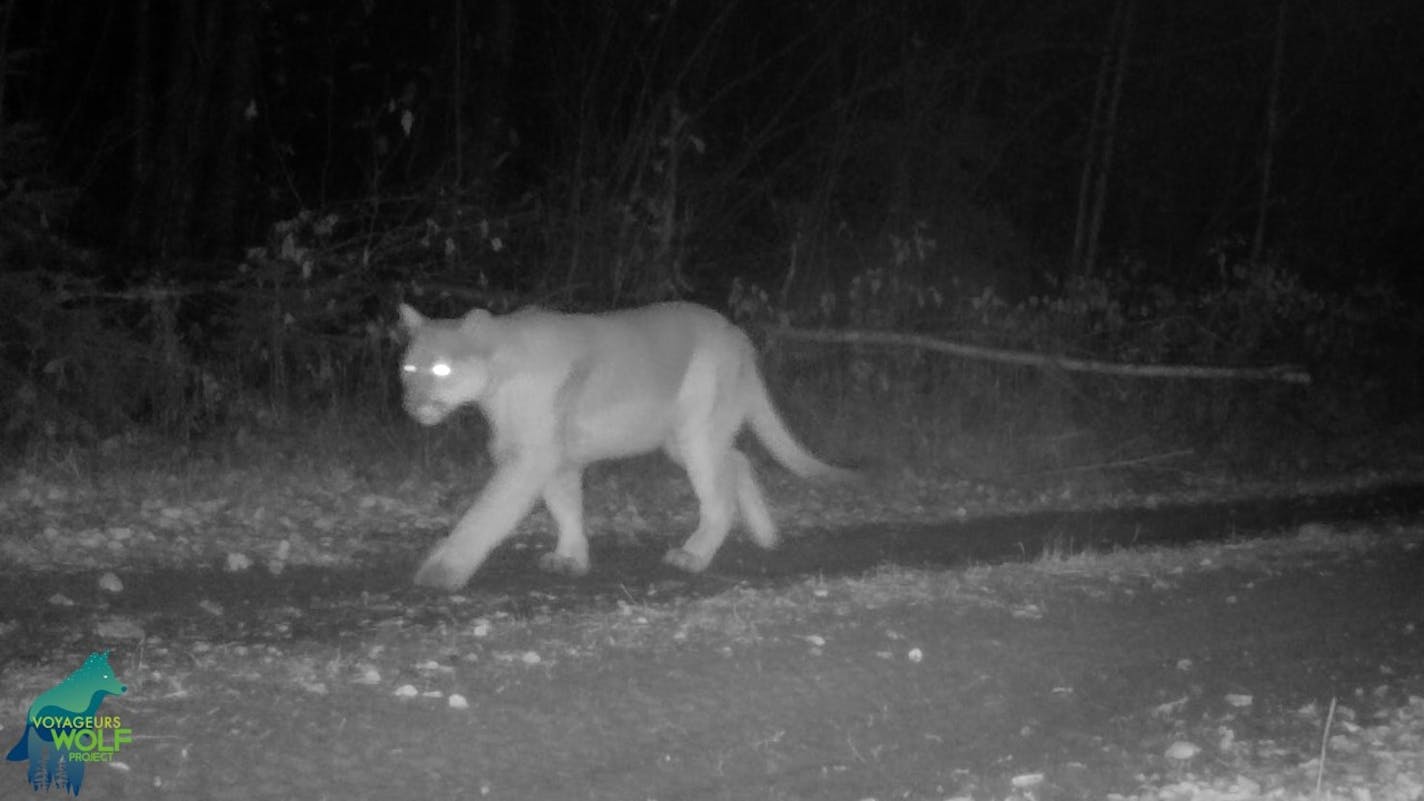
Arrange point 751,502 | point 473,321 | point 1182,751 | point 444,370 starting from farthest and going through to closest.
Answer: point 751,502
point 473,321
point 444,370
point 1182,751

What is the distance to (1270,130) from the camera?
24.4 meters

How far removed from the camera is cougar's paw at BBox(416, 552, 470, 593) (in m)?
7.85

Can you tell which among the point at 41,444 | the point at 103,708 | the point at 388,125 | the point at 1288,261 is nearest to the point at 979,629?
the point at 103,708

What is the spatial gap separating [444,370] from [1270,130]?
19.7 meters

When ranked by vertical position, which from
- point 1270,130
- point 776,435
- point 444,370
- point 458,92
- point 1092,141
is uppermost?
point 1270,130

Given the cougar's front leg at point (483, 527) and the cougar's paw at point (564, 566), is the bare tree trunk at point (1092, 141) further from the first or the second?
the cougar's front leg at point (483, 527)

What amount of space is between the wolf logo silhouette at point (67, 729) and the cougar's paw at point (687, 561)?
3.45m

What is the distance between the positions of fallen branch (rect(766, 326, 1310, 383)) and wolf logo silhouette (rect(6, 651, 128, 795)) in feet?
28.0

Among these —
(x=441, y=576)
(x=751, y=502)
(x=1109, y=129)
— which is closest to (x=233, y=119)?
(x=751, y=502)

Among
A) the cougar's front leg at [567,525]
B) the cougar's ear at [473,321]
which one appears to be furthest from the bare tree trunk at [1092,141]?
the cougar's ear at [473,321]

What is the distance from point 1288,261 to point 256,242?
54.4 feet

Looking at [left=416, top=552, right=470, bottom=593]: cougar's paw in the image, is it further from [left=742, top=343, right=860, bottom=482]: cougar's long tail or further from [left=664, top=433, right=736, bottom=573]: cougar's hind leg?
[left=742, top=343, right=860, bottom=482]: cougar's long tail

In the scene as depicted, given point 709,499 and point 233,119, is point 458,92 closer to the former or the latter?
point 233,119

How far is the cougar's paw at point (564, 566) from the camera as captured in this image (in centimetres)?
853
